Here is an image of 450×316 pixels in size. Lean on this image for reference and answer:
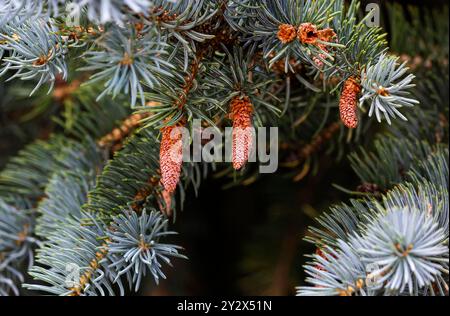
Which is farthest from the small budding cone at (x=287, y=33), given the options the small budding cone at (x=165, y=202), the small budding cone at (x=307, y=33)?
the small budding cone at (x=165, y=202)

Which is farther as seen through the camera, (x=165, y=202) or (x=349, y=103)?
(x=165, y=202)

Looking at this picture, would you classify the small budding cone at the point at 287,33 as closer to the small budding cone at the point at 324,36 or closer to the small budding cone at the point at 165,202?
the small budding cone at the point at 324,36

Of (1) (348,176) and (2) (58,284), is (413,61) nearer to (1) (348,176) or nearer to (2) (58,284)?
(1) (348,176)

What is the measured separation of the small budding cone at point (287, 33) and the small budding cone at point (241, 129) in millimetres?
54

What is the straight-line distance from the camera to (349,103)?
38 centimetres

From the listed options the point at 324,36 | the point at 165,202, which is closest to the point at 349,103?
the point at 324,36

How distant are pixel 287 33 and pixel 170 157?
0.39ft

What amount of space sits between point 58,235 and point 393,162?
0.30m

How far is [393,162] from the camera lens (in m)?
0.51

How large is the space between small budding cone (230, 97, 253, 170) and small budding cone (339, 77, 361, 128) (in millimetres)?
66

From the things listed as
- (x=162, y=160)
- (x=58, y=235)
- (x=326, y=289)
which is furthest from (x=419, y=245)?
(x=58, y=235)

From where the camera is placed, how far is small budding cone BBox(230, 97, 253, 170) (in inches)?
15.2

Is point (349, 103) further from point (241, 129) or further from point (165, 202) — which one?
point (165, 202)

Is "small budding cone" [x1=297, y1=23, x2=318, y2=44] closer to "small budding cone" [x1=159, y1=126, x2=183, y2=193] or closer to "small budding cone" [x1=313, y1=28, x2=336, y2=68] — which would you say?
"small budding cone" [x1=313, y1=28, x2=336, y2=68]
